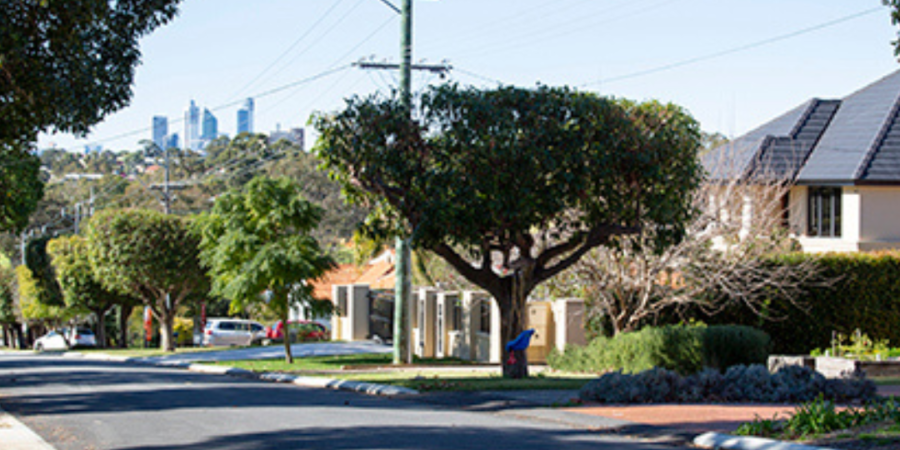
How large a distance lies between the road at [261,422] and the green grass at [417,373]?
4.90ft

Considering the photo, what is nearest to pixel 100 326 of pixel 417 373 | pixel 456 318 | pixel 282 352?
pixel 282 352

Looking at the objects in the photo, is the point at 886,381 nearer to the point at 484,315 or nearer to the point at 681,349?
the point at 681,349

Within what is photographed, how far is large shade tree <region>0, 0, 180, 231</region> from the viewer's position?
15.0 meters

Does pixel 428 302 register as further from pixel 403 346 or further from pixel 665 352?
pixel 665 352

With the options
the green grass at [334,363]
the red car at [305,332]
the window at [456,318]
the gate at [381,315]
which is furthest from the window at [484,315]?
the red car at [305,332]

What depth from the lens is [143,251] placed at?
45.0m

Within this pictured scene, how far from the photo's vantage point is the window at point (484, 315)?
31.5 m

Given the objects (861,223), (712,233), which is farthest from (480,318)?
(861,223)

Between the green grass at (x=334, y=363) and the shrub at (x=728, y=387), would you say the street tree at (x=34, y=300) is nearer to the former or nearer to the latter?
the green grass at (x=334, y=363)

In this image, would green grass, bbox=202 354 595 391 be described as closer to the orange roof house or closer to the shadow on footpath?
the shadow on footpath

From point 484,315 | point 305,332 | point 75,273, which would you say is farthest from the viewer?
point 75,273

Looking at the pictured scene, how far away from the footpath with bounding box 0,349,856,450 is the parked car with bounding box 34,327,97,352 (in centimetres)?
4687

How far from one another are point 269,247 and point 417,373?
7283mm

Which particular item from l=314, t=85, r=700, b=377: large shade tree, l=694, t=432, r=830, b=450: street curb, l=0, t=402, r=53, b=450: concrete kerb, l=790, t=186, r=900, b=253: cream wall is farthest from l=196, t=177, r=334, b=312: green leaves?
l=694, t=432, r=830, b=450: street curb
